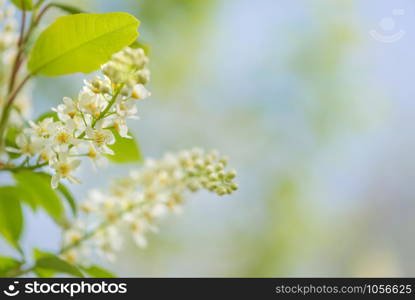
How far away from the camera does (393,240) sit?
621cm

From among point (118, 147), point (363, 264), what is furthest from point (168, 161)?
point (363, 264)

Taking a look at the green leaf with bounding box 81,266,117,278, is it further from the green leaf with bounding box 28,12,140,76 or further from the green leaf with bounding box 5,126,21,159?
the green leaf with bounding box 28,12,140,76

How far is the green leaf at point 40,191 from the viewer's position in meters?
1.13

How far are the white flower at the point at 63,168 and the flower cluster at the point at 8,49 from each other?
38 cm

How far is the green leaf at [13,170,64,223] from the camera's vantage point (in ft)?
3.69

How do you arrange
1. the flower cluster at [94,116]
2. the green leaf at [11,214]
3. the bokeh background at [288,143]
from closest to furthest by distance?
the flower cluster at [94,116] → the green leaf at [11,214] → the bokeh background at [288,143]

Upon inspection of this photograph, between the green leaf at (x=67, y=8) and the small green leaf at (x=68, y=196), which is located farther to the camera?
the small green leaf at (x=68, y=196)

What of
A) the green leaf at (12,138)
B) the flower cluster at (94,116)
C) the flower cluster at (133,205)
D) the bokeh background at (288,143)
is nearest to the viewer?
the flower cluster at (94,116)

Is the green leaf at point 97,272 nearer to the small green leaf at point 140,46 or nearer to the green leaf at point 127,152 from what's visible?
the green leaf at point 127,152

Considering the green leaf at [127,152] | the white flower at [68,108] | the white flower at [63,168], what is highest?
the green leaf at [127,152]

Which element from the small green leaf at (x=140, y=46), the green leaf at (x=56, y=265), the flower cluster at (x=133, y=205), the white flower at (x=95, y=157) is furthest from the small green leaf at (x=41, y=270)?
the small green leaf at (x=140, y=46)

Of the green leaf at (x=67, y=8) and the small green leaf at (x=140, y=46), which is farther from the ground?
the green leaf at (x=67, y=8)

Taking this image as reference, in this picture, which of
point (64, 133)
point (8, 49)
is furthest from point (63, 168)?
point (8, 49)

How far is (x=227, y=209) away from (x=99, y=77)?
5.00 metres
